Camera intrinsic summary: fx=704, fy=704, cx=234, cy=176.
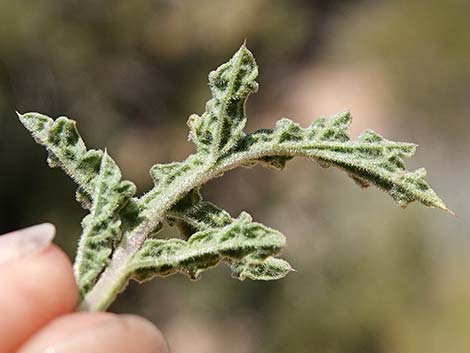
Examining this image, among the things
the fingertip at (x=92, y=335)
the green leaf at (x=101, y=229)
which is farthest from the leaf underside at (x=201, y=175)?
the fingertip at (x=92, y=335)

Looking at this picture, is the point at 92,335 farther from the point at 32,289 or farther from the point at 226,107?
the point at 226,107

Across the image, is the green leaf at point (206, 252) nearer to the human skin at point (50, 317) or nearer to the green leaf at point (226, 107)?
the human skin at point (50, 317)

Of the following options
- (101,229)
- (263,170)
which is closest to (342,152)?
(101,229)

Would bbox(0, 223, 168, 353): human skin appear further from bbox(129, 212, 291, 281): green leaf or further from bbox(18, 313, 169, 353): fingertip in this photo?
bbox(129, 212, 291, 281): green leaf

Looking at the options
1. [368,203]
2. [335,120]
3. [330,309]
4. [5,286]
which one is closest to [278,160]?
[335,120]

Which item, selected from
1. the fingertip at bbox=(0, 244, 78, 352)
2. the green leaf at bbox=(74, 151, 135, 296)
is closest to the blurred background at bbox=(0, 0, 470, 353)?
the fingertip at bbox=(0, 244, 78, 352)

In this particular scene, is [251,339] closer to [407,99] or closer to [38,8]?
[407,99]

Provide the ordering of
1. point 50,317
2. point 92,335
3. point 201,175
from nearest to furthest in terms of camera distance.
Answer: point 92,335 < point 50,317 < point 201,175
